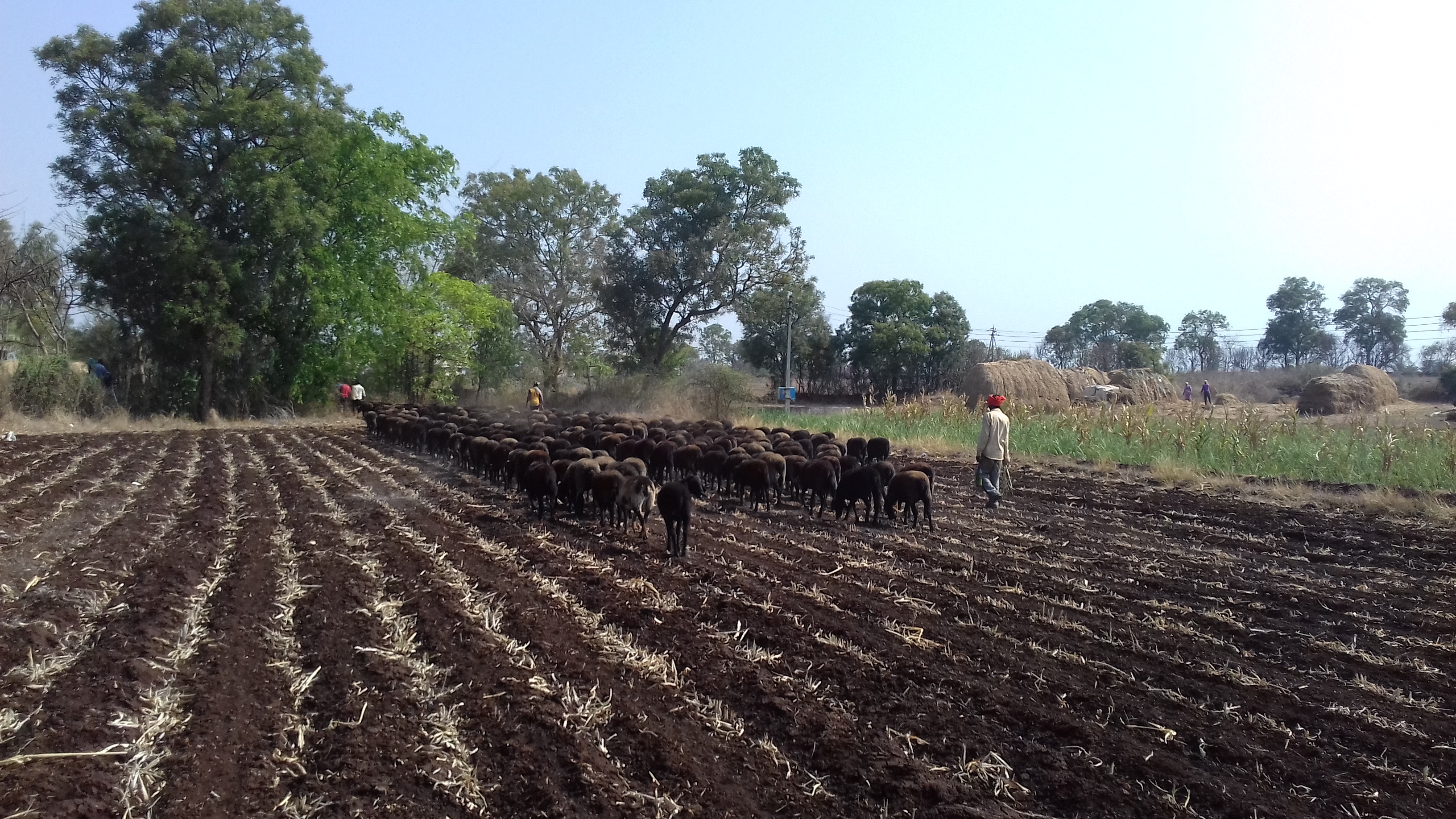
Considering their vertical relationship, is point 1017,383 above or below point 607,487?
above

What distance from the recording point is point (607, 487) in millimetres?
10438

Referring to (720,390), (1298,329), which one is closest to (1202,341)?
(1298,329)

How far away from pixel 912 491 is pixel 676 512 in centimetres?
352

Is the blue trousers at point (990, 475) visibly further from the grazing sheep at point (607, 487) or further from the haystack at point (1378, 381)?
the haystack at point (1378, 381)

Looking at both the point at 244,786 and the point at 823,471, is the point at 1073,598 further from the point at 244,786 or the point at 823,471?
the point at 244,786

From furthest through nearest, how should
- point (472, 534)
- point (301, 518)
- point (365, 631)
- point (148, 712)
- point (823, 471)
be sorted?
point (823, 471) < point (301, 518) < point (472, 534) < point (365, 631) < point (148, 712)

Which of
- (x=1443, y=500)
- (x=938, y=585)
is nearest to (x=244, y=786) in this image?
(x=938, y=585)

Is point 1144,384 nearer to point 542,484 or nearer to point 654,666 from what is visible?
point 542,484

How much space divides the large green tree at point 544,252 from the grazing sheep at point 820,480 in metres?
32.5

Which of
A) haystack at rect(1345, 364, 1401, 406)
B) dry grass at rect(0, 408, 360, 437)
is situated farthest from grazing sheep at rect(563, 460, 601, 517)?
haystack at rect(1345, 364, 1401, 406)

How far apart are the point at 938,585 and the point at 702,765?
13.7ft

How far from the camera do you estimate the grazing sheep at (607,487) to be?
10.4 m

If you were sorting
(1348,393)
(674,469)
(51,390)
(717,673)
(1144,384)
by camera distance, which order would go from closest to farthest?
(717,673), (674,469), (51,390), (1348,393), (1144,384)

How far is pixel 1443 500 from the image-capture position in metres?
12.3
